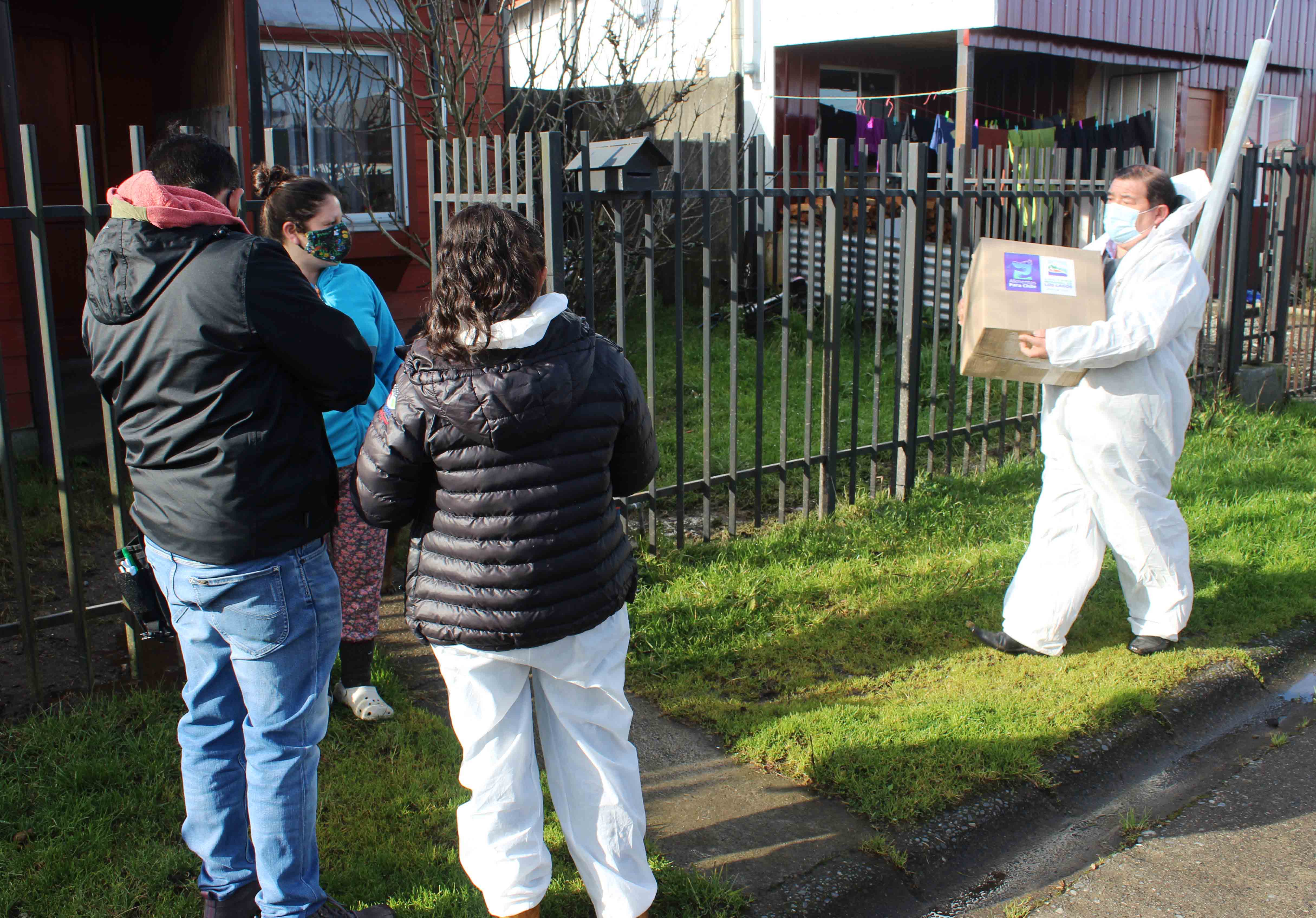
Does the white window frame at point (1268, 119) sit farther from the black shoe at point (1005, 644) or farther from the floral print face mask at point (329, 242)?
the floral print face mask at point (329, 242)

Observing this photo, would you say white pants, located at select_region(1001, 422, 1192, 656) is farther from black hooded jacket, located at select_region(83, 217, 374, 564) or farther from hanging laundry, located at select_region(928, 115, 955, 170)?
hanging laundry, located at select_region(928, 115, 955, 170)

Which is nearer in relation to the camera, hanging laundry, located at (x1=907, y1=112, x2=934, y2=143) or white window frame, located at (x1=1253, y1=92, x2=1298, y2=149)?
hanging laundry, located at (x1=907, y1=112, x2=934, y2=143)

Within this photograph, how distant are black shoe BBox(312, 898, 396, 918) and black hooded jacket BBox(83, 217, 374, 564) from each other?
87 centimetres

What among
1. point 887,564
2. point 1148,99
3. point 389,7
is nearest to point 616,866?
point 887,564

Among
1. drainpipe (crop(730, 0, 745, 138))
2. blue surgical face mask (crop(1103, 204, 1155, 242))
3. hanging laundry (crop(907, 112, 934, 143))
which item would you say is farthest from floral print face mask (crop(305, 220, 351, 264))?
hanging laundry (crop(907, 112, 934, 143))

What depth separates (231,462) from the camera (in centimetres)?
224

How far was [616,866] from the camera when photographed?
7.95ft

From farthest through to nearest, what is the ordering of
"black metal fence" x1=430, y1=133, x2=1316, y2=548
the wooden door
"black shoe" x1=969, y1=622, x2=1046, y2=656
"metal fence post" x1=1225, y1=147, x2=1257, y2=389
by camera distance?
the wooden door < "metal fence post" x1=1225, y1=147, x2=1257, y2=389 < "black metal fence" x1=430, y1=133, x2=1316, y2=548 < "black shoe" x1=969, y1=622, x2=1046, y2=656

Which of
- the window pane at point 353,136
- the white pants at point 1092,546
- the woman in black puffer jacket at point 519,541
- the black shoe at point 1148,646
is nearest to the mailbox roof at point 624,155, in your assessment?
the white pants at point 1092,546

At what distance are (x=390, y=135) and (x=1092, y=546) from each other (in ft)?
20.5

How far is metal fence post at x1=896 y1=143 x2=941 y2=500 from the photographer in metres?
5.51

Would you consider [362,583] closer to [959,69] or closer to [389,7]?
[389,7]

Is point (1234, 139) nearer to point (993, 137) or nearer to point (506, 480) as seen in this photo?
point (506, 480)

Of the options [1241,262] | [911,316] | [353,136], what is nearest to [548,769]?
[911,316]
